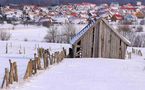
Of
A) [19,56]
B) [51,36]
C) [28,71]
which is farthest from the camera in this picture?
[51,36]

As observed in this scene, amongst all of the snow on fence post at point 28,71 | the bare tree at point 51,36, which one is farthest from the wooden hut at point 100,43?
the bare tree at point 51,36

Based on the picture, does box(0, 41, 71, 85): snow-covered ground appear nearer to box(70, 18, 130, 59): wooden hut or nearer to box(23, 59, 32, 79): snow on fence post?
box(23, 59, 32, 79): snow on fence post

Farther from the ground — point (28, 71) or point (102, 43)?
point (102, 43)

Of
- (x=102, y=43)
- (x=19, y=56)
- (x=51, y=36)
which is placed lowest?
(x=19, y=56)

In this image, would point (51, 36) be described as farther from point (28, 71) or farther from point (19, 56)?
point (28, 71)

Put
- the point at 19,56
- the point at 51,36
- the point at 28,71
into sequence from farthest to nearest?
the point at 51,36
the point at 19,56
the point at 28,71

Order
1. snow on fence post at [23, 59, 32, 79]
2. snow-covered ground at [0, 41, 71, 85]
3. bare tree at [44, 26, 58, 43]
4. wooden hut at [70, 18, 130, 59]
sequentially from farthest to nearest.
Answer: bare tree at [44, 26, 58, 43]
wooden hut at [70, 18, 130, 59]
snow-covered ground at [0, 41, 71, 85]
snow on fence post at [23, 59, 32, 79]

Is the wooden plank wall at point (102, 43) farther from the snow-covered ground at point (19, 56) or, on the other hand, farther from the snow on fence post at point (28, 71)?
the snow on fence post at point (28, 71)

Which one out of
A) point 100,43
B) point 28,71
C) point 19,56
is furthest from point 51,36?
point 28,71

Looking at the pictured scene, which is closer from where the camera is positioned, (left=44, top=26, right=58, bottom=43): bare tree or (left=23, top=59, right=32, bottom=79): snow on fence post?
(left=23, top=59, right=32, bottom=79): snow on fence post

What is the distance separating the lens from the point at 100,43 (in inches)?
1818

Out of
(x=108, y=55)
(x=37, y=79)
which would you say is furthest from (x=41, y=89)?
(x=108, y=55)

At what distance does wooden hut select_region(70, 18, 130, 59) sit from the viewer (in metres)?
45.6

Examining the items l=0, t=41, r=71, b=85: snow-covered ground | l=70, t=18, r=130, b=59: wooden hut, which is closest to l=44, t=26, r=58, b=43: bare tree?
l=0, t=41, r=71, b=85: snow-covered ground
